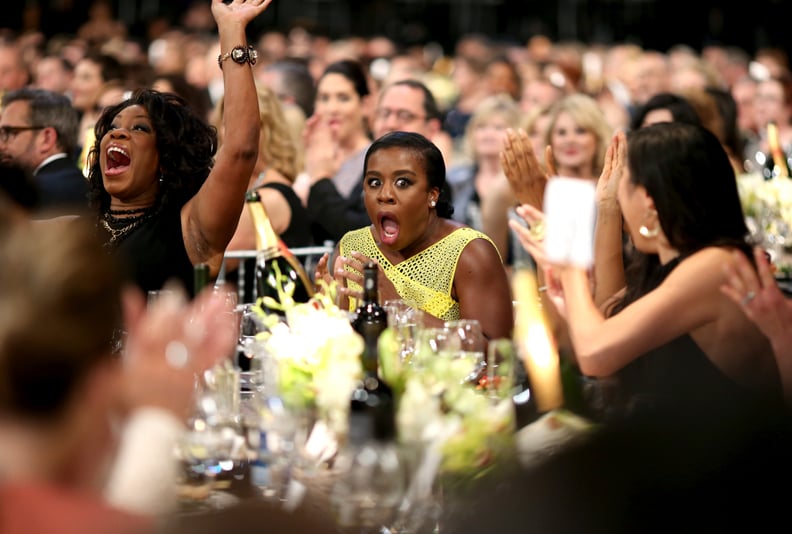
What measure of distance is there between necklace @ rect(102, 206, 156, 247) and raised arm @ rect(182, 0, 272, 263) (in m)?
0.24

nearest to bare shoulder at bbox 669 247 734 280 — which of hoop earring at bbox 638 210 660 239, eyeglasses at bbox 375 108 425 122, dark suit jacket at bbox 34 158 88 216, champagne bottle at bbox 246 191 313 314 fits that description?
hoop earring at bbox 638 210 660 239

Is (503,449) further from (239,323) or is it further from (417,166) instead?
(417,166)

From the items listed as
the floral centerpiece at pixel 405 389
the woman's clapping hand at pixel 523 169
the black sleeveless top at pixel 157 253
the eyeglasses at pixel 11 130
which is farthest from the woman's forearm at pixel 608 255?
the eyeglasses at pixel 11 130

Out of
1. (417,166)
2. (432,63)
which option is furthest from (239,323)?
(432,63)

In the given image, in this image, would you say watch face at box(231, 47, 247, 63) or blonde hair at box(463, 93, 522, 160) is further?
blonde hair at box(463, 93, 522, 160)

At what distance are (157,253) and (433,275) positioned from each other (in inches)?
30.9

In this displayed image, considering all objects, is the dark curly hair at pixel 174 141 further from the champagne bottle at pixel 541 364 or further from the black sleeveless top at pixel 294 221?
the black sleeveless top at pixel 294 221

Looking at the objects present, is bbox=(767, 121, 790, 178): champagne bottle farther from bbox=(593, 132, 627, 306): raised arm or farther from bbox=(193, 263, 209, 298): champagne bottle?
bbox=(193, 263, 209, 298): champagne bottle

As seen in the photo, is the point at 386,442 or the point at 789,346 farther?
the point at 789,346

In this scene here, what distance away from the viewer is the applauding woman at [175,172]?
362 cm

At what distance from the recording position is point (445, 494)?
231 centimetres

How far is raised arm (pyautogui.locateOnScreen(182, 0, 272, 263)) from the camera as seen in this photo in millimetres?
3611

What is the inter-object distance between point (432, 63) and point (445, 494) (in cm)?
1494

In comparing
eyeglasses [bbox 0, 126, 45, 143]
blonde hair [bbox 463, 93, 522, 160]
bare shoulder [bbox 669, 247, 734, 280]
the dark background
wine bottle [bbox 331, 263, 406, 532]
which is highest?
the dark background
